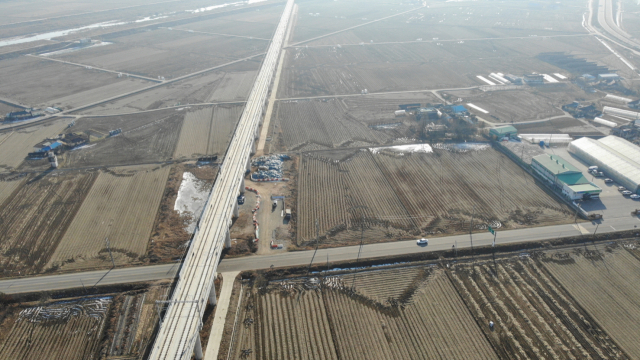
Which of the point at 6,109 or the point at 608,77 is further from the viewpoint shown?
the point at 608,77

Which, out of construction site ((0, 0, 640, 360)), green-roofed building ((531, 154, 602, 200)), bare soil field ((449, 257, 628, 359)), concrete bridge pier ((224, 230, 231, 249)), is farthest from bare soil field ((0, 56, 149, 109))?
green-roofed building ((531, 154, 602, 200))

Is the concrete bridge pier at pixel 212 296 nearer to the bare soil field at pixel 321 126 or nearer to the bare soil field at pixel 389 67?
the bare soil field at pixel 321 126

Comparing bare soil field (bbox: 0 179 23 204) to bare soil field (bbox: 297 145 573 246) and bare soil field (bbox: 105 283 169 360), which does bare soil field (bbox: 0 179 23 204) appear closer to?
bare soil field (bbox: 105 283 169 360)

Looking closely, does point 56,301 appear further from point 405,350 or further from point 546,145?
point 546,145

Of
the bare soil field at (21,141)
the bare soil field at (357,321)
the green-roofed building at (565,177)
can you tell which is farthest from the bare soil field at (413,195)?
the bare soil field at (21,141)

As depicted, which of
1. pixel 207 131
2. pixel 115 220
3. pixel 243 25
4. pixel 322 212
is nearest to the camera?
pixel 115 220

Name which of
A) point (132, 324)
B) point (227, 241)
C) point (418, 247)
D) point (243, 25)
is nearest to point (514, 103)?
point (418, 247)

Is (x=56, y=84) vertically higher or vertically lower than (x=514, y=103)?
higher

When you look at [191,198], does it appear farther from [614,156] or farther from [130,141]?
[614,156]
